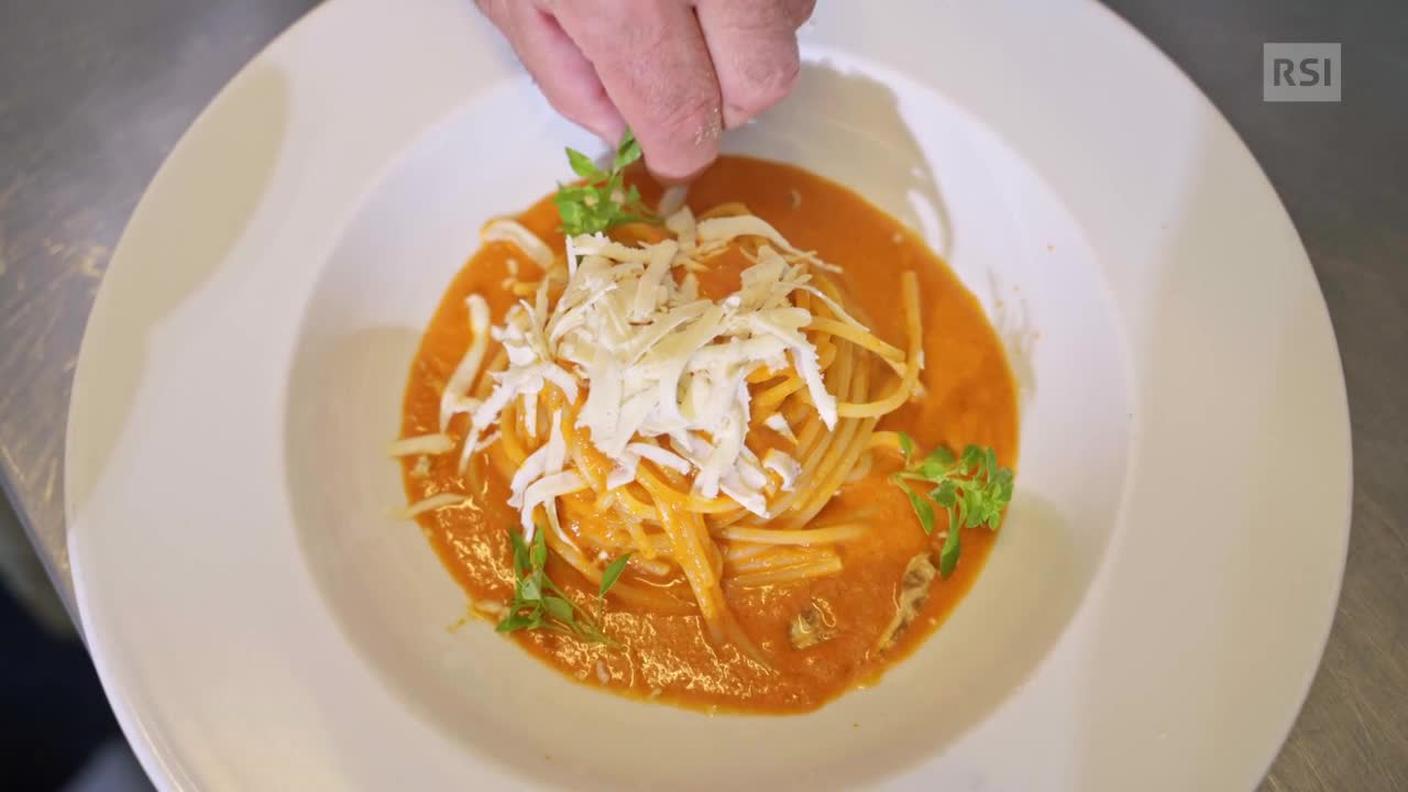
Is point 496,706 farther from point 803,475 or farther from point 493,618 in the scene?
point 803,475

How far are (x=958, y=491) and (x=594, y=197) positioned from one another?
0.86 meters

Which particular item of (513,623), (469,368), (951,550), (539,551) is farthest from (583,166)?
(951,550)

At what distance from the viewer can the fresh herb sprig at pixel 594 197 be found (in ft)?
6.02

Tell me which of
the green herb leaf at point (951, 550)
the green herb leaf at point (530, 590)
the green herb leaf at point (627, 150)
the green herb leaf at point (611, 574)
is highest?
the green herb leaf at point (627, 150)

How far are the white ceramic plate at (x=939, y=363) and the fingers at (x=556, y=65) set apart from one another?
0.52ft

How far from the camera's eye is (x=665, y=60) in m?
1.58

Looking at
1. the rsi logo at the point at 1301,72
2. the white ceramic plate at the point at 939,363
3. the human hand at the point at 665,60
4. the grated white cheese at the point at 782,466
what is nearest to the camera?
the white ceramic plate at the point at 939,363

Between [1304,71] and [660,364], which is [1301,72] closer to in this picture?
[1304,71]

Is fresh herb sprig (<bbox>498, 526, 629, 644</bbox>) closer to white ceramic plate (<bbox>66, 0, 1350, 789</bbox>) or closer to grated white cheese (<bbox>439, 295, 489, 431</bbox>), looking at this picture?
white ceramic plate (<bbox>66, 0, 1350, 789</bbox>)

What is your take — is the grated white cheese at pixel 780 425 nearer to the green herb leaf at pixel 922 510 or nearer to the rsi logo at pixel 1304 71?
the green herb leaf at pixel 922 510

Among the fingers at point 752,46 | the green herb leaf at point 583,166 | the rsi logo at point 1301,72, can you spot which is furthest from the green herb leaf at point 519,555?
the rsi logo at point 1301,72

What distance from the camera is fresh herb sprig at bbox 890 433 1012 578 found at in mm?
1686

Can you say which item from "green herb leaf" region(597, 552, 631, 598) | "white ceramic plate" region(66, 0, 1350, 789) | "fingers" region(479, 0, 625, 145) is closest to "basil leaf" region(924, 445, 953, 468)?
"white ceramic plate" region(66, 0, 1350, 789)

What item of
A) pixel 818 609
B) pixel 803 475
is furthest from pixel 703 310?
pixel 818 609
